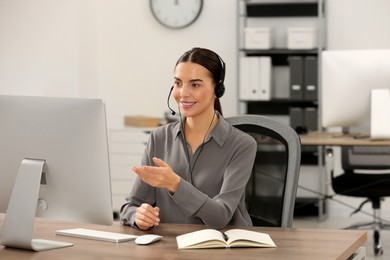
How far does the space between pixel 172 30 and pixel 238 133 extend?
4.77 metres

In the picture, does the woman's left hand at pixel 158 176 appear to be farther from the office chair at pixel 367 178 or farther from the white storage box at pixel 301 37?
the white storage box at pixel 301 37

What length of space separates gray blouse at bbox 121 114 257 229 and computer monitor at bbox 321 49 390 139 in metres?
2.25

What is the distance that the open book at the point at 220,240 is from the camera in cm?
230

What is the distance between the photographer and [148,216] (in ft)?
8.37

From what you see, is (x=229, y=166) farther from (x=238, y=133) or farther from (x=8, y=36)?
(x=8, y=36)

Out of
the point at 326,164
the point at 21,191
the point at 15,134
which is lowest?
the point at 326,164

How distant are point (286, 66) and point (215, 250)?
512cm

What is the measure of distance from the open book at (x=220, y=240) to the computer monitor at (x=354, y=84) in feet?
8.88

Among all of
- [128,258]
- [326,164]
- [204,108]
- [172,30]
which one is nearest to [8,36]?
[172,30]

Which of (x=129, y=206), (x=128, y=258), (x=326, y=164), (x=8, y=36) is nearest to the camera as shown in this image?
(x=128, y=258)

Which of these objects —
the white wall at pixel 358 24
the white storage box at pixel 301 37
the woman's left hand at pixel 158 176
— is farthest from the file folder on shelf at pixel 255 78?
the woman's left hand at pixel 158 176

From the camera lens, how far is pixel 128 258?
2193mm

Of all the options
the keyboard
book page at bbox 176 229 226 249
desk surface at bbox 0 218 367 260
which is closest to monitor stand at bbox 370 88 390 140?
the keyboard


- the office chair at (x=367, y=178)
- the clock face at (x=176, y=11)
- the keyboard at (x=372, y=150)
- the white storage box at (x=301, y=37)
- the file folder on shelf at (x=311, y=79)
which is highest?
the clock face at (x=176, y=11)
